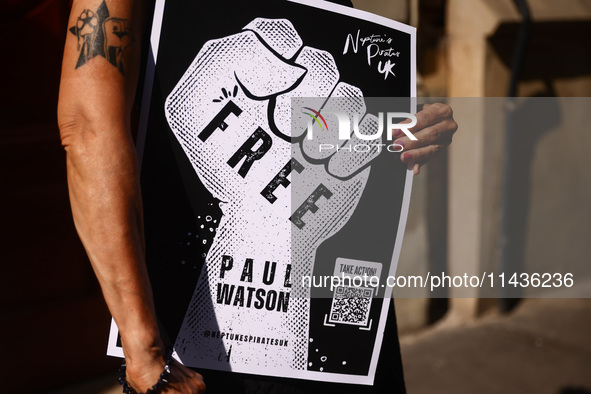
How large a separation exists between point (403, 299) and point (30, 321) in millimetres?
2310

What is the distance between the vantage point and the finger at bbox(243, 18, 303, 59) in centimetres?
151

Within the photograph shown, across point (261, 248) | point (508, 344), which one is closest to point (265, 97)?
point (261, 248)

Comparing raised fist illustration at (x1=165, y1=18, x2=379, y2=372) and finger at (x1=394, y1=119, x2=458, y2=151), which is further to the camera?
finger at (x1=394, y1=119, x2=458, y2=151)

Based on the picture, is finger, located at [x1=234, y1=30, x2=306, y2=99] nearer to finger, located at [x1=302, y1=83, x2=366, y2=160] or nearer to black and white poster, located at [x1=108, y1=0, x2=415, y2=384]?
black and white poster, located at [x1=108, y1=0, x2=415, y2=384]

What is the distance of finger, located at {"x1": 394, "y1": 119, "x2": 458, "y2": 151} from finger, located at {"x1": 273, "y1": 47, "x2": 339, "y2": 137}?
237 mm

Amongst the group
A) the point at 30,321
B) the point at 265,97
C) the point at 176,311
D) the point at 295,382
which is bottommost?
the point at 30,321

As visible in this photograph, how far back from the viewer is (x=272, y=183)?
151cm

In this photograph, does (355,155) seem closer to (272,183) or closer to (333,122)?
(333,122)

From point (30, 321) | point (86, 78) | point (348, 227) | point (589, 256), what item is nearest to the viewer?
point (86, 78)

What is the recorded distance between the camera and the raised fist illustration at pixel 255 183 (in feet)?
4.79

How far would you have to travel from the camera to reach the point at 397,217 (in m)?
1.68

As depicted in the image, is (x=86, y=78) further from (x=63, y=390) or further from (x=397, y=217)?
(x=63, y=390)

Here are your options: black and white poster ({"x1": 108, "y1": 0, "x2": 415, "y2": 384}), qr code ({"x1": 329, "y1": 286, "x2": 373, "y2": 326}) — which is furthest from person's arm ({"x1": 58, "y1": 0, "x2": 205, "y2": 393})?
qr code ({"x1": 329, "y1": 286, "x2": 373, "y2": 326})

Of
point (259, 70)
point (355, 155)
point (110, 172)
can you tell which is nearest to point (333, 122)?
point (355, 155)
